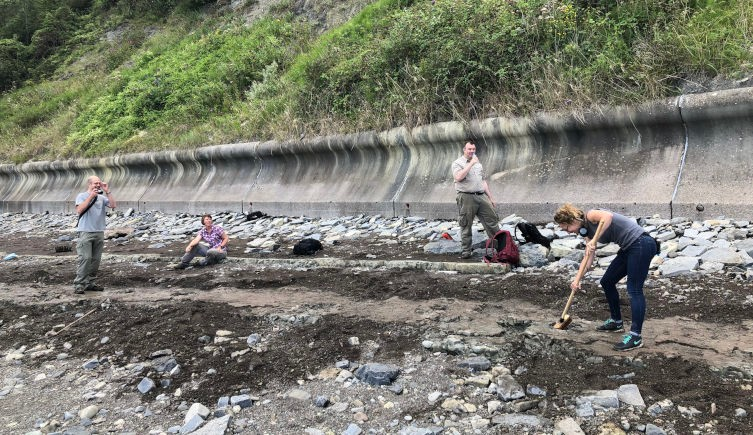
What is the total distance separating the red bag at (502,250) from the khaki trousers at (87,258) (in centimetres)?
525

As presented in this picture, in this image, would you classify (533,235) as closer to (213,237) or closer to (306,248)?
(306,248)

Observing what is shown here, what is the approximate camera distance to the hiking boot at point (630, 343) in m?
4.28

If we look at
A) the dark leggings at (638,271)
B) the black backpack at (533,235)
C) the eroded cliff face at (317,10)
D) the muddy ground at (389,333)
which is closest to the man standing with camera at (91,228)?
the muddy ground at (389,333)

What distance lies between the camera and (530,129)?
31.0ft

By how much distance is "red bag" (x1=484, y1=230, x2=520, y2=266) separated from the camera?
6879 mm

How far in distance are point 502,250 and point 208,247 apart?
4.61 meters

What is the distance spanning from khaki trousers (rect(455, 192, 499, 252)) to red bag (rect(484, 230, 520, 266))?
44 cm

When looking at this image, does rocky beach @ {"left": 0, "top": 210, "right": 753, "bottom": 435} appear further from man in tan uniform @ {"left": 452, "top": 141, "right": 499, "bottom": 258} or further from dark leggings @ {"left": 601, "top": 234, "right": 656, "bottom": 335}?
man in tan uniform @ {"left": 452, "top": 141, "right": 499, "bottom": 258}

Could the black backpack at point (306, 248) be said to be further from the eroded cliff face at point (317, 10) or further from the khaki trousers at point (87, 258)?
the eroded cliff face at point (317, 10)

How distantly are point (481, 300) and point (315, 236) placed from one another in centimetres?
485

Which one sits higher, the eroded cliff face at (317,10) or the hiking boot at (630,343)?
the eroded cliff face at (317,10)

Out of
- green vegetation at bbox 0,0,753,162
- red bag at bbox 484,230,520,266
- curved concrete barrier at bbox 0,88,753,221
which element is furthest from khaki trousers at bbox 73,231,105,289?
green vegetation at bbox 0,0,753,162

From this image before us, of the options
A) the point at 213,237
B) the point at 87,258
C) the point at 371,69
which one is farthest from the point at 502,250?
the point at 371,69

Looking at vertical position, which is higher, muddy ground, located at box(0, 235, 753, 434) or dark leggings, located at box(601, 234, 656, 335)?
dark leggings, located at box(601, 234, 656, 335)
